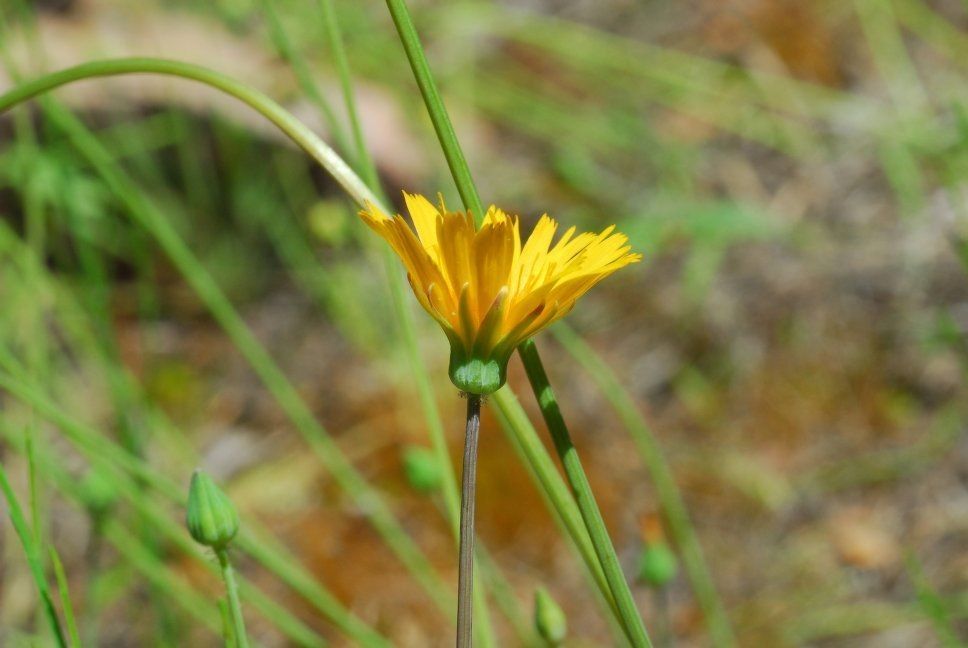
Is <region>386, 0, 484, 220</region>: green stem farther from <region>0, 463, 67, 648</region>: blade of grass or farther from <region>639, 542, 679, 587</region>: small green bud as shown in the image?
<region>639, 542, 679, 587</region>: small green bud

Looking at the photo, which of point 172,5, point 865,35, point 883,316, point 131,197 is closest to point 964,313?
point 883,316

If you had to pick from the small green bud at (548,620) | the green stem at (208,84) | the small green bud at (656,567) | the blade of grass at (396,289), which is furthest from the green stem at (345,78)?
the small green bud at (656,567)

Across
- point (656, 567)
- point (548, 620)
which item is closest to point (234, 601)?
point (548, 620)

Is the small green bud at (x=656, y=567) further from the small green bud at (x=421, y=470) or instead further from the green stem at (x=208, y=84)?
the green stem at (x=208, y=84)

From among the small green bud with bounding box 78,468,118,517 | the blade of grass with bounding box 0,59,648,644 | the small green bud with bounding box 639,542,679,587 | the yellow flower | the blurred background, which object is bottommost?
the yellow flower

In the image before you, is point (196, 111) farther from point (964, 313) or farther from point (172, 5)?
point (964, 313)

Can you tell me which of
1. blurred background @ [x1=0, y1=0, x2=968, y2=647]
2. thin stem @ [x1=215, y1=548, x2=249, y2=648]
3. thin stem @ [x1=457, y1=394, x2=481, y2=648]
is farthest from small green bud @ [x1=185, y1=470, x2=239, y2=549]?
blurred background @ [x1=0, y1=0, x2=968, y2=647]

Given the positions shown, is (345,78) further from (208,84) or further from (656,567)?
(656,567)
